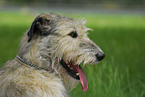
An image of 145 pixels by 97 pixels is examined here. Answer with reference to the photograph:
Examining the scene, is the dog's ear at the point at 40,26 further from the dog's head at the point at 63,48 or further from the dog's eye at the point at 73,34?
the dog's eye at the point at 73,34

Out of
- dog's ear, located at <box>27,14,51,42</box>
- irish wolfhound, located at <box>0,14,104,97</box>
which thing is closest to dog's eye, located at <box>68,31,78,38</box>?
irish wolfhound, located at <box>0,14,104,97</box>

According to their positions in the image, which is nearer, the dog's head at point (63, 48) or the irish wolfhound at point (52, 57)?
the irish wolfhound at point (52, 57)

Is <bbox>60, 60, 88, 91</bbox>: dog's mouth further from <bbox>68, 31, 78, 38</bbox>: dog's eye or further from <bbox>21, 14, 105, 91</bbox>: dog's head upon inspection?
<bbox>68, 31, 78, 38</bbox>: dog's eye

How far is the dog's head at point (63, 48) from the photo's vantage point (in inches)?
154

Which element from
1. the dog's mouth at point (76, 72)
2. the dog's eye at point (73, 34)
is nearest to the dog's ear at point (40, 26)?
the dog's eye at point (73, 34)

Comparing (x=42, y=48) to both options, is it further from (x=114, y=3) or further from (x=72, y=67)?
(x=114, y=3)

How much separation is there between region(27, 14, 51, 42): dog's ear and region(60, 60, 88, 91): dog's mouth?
61 cm

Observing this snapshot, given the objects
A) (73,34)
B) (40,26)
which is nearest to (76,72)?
(73,34)

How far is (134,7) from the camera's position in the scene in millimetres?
46594

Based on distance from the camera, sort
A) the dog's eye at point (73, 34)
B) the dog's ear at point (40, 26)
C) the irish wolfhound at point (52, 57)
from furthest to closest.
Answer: the dog's eye at point (73, 34) < the dog's ear at point (40, 26) < the irish wolfhound at point (52, 57)

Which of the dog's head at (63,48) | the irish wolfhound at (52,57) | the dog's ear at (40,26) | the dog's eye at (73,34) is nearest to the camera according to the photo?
the irish wolfhound at (52,57)

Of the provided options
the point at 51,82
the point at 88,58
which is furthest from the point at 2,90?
the point at 88,58

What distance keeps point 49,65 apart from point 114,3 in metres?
45.4

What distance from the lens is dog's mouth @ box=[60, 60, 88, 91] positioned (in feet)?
12.9
